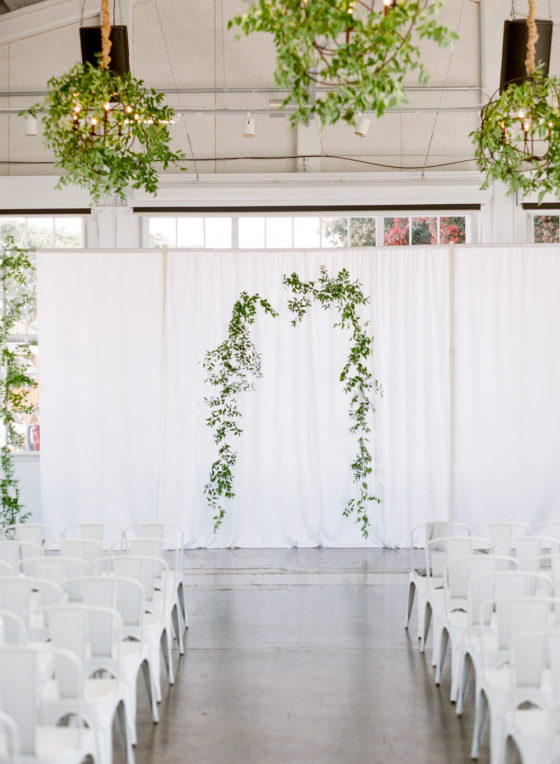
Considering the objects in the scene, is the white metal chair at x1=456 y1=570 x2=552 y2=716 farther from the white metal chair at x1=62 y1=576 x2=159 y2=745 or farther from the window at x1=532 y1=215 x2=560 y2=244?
the window at x1=532 y1=215 x2=560 y2=244

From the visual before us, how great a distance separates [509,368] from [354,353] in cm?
178

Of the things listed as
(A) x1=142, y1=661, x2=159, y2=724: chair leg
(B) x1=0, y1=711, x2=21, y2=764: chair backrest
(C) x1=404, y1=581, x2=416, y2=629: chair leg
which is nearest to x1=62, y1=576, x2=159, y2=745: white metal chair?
(A) x1=142, y1=661, x2=159, y2=724: chair leg

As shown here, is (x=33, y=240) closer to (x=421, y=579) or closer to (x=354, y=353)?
(x=354, y=353)

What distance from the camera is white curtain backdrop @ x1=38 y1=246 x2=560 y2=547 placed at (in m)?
9.75

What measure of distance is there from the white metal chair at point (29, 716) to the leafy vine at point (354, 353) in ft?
19.4

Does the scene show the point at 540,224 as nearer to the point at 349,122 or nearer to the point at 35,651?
the point at 349,122

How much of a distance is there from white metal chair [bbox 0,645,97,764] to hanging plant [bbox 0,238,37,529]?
6.12 meters

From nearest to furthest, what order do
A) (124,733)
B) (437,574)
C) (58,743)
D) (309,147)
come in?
(58,743)
(124,733)
(437,574)
(309,147)

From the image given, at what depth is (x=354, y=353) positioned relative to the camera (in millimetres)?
9609

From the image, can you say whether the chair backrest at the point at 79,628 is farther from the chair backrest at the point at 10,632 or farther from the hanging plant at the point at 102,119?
the hanging plant at the point at 102,119

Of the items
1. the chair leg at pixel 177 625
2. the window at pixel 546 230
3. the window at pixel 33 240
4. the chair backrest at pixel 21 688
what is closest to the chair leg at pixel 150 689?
the chair leg at pixel 177 625

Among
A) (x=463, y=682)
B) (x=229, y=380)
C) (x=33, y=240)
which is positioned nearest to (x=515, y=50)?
(x=229, y=380)

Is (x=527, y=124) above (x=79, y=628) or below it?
above

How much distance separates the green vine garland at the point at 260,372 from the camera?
9.59 meters
